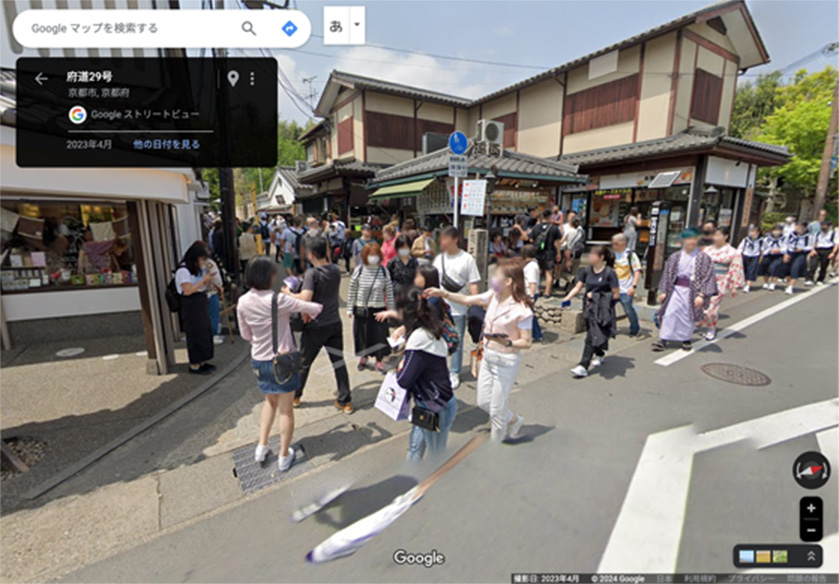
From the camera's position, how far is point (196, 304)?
16.3 ft

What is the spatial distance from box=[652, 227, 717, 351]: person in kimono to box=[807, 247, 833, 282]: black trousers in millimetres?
8476

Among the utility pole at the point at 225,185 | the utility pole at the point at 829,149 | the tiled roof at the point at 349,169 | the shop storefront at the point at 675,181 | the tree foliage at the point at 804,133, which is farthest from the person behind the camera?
the tree foliage at the point at 804,133

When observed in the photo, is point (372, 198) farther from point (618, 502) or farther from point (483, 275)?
point (618, 502)

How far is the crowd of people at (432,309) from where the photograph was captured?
282cm

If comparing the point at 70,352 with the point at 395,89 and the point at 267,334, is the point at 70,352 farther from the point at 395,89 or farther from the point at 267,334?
the point at 395,89

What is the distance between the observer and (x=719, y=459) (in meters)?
3.27

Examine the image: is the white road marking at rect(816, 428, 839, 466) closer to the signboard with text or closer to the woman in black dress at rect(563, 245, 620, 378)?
the woman in black dress at rect(563, 245, 620, 378)

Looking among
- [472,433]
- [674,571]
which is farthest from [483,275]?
[674,571]

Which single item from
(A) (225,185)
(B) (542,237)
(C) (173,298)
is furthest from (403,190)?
(C) (173,298)

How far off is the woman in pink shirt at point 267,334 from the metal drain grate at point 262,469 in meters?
0.06

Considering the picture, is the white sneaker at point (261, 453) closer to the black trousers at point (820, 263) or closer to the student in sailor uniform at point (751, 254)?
the student in sailor uniform at point (751, 254)

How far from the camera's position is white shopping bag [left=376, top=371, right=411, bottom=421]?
106 inches

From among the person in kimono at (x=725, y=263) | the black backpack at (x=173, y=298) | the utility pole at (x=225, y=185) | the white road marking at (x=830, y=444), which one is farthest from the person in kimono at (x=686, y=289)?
the utility pole at (x=225, y=185)

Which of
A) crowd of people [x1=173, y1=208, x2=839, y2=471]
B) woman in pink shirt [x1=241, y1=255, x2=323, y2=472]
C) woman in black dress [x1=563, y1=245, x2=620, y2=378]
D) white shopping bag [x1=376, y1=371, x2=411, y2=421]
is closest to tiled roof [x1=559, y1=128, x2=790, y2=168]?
crowd of people [x1=173, y1=208, x2=839, y2=471]
